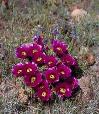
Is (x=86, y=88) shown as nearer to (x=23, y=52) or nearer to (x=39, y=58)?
(x=39, y=58)

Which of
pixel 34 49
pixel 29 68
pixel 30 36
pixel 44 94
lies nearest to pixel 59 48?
pixel 34 49

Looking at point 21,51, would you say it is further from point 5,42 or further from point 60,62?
point 5,42

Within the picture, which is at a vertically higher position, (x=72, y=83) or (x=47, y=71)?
(x=47, y=71)

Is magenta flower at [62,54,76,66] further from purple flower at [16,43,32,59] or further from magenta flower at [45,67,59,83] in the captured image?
purple flower at [16,43,32,59]

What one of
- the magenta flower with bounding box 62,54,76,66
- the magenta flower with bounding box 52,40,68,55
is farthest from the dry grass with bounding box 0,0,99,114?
the magenta flower with bounding box 52,40,68,55

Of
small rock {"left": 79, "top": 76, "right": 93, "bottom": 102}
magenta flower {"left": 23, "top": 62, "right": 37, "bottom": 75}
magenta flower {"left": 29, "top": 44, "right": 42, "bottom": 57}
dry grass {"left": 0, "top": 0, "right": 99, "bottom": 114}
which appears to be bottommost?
small rock {"left": 79, "top": 76, "right": 93, "bottom": 102}

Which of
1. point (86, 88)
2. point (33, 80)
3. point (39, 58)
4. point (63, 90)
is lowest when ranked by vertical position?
point (86, 88)

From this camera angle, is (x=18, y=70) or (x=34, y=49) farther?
(x=34, y=49)

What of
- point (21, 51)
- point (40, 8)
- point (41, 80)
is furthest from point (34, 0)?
point (41, 80)
